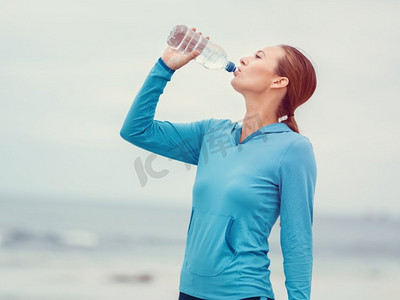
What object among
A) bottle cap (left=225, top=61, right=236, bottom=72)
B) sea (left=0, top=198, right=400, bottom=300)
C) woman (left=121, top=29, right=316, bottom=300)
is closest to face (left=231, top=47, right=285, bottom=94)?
woman (left=121, top=29, right=316, bottom=300)

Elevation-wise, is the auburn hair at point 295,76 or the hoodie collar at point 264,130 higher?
the auburn hair at point 295,76

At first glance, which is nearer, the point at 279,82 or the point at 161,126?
the point at 279,82

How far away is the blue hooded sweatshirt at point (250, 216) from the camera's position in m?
1.76

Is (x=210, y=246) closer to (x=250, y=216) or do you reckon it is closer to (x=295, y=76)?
(x=250, y=216)

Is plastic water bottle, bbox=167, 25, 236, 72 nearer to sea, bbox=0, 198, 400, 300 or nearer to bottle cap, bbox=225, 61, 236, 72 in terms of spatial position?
bottle cap, bbox=225, 61, 236, 72

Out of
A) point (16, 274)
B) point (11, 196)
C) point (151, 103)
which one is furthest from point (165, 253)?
point (11, 196)

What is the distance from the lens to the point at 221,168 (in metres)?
1.87

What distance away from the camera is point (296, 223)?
1.81 m

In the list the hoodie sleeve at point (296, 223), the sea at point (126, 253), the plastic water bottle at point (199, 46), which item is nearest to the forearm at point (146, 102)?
the plastic water bottle at point (199, 46)

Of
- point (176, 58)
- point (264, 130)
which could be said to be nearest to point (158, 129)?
point (176, 58)

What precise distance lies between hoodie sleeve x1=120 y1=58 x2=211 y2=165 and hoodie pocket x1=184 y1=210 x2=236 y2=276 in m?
0.32

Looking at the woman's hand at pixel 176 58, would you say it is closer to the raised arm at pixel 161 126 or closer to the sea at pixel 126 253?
the raised arm at pixel 161 126

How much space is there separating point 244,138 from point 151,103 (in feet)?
1.00

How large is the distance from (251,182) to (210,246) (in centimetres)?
21
